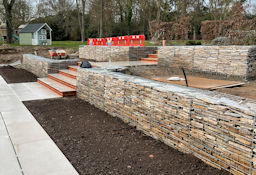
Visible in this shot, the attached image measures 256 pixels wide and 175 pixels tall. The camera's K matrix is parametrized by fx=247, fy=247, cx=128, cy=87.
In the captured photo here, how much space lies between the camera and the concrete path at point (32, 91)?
755cm

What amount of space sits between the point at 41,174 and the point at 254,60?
19.9 feet

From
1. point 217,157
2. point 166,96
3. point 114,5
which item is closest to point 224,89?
point 166,96

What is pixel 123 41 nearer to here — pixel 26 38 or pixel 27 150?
pixel 27 150

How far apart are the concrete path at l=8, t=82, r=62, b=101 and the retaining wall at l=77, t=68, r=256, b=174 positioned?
328 cm

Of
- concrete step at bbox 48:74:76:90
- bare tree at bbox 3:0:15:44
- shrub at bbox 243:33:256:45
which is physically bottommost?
concrete step at bbox 48:74:76:90

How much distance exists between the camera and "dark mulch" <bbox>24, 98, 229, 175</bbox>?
129 inches

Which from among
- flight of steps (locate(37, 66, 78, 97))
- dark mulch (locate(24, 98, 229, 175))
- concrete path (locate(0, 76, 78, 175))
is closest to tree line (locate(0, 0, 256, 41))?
flight of steps (locate(37, 66, 78, 97))

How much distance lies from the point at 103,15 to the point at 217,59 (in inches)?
968

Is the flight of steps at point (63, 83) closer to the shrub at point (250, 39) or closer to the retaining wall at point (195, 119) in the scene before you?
the retaining wall at point (195, 119)

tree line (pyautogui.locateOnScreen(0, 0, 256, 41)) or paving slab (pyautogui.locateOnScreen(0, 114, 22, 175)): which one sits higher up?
tree line (pyautogui.locateOnScreen(0, 0, 256, 41))

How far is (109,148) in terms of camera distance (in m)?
3.93

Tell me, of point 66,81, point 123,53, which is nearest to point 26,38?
point 123,53

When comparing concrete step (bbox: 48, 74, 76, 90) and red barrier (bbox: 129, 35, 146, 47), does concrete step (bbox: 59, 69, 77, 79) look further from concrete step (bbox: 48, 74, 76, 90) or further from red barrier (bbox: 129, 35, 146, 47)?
red barrier (bbox: 129, 35, 146, 47)

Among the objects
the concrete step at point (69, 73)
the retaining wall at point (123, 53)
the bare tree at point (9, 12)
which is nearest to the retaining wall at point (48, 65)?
the concrete step at point (69, 73)
